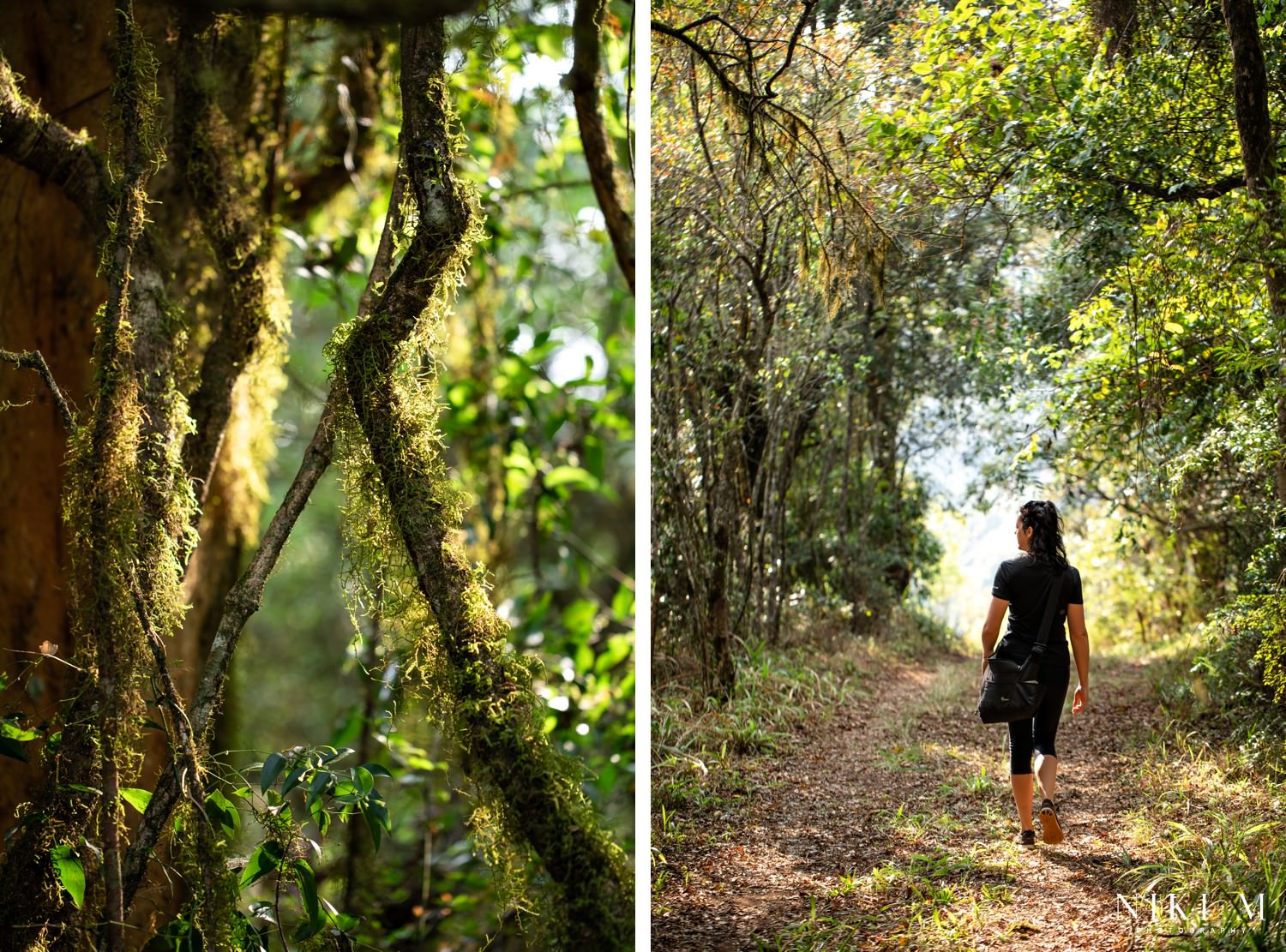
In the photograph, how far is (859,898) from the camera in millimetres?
1423

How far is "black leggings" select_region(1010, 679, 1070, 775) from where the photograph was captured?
4.74 ft

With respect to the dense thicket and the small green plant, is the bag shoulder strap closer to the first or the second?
the dense thicket

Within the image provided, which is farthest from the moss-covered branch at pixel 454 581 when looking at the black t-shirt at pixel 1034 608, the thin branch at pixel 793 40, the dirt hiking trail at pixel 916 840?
the black t-shirt at pixel 1034 608

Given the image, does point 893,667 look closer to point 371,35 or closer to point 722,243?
point 722,243

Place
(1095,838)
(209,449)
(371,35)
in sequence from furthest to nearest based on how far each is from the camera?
(371,35), (209,449), (1095,838)

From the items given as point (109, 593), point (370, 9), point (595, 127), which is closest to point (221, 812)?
point (109, 593)

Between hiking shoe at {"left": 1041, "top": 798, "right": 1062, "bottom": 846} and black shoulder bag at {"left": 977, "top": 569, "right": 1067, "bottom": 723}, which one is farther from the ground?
black shoulder bag at {"left": 977, "top": 569, "right": 1067, "bottom": 723}

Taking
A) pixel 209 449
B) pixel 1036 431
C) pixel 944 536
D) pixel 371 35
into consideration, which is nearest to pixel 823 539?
pixel 944 536

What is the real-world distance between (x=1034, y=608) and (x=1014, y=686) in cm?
14

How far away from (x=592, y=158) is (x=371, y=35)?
2.58 feet

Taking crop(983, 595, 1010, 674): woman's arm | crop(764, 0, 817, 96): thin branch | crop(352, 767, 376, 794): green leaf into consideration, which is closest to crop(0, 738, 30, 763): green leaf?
crop(352, 767, 376, 794): green leaf

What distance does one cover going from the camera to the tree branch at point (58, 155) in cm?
126

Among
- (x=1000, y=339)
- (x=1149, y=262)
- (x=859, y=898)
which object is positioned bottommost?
(x=859, y=898)

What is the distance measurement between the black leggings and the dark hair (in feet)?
0.70
